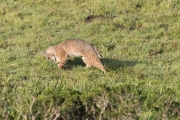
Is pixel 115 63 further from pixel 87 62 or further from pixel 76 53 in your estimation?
pixel 76 53

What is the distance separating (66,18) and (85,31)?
133 cm

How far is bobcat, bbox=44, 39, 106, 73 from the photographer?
32.4 feet

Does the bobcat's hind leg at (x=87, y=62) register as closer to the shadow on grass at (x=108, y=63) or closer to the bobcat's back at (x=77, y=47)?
the bobcat's back at (x=77, y=47)

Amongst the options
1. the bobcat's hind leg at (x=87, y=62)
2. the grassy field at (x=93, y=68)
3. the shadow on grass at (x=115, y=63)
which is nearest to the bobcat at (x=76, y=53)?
the bobcat's hind leg at (x=87, y=62)

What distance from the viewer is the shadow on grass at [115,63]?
10.3m

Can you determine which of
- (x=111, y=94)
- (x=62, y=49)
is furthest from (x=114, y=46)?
(x=111, y=94)

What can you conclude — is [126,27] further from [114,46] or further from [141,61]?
[141,61]

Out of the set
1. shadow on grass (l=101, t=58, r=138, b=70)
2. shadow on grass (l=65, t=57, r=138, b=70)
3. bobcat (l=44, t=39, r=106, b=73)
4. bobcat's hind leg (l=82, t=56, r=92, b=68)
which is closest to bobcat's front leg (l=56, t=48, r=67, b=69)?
bobcat (l=44, t=39, r=106, b=73)

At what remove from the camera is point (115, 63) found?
10609 millimetres

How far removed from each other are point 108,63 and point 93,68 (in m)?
0.60

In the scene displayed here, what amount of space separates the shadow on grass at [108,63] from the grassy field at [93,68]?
0.02m

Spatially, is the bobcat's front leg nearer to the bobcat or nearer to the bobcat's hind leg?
the bobcat

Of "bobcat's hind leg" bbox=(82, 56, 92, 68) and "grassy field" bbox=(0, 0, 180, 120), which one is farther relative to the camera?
"bobcat's hind leg" bbox=(82, 56, 92, 68)

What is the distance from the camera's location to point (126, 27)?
13.9m
